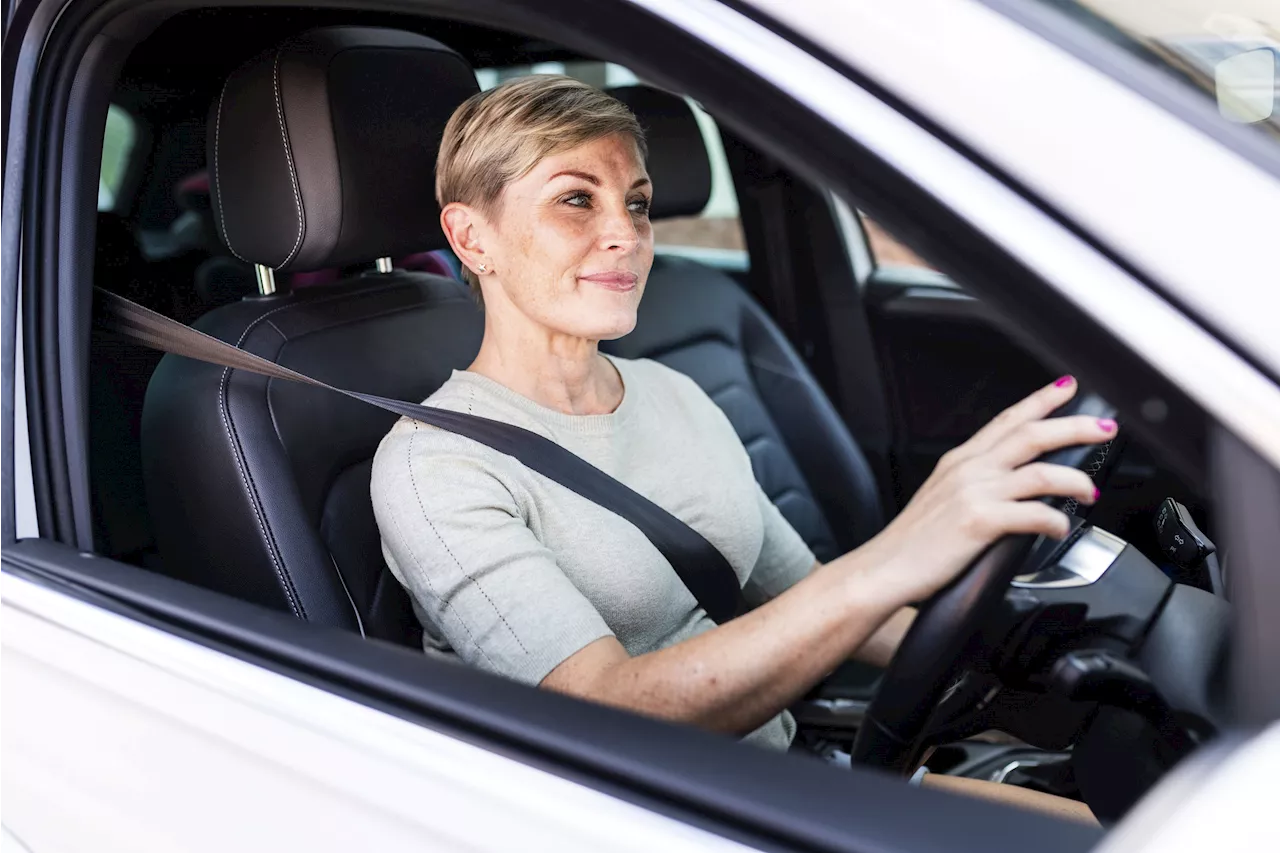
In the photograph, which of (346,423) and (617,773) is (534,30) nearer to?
(617,773)

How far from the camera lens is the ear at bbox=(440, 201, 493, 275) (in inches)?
62.8

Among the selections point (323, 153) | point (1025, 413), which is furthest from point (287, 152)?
point (1025, 413)

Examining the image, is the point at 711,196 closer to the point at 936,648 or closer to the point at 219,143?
the point at 219,143

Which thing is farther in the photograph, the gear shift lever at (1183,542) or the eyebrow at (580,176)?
the eyebrow at (580,176)

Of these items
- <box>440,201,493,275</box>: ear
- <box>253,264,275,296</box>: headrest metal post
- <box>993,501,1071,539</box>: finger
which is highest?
<box>440,201,493,275</box>: ear

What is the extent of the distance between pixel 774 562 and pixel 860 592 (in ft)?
2.81

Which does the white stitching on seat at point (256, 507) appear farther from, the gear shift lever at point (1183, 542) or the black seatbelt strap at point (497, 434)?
the gear shift lever at point (1183, 542)

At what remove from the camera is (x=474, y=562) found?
128cm

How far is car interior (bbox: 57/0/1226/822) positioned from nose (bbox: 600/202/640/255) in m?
0.28

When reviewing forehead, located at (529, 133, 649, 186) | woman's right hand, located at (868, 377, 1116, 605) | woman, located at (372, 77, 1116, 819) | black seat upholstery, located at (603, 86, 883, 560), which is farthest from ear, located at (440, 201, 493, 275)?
woman's right hand, located at (868, 377, 1116, 605)

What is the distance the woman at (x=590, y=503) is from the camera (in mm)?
960

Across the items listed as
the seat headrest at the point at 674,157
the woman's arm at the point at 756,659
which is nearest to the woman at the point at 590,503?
the woman's arm at the point at 756,659

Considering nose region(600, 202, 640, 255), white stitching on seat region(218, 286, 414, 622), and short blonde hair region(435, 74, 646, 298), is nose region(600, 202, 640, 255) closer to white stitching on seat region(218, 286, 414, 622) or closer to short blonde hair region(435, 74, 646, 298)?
short blonde hair region(435, 74, 646, 298)

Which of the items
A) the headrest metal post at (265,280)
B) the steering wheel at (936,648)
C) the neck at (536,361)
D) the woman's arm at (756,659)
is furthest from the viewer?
the headrest metal post at (265,280)
